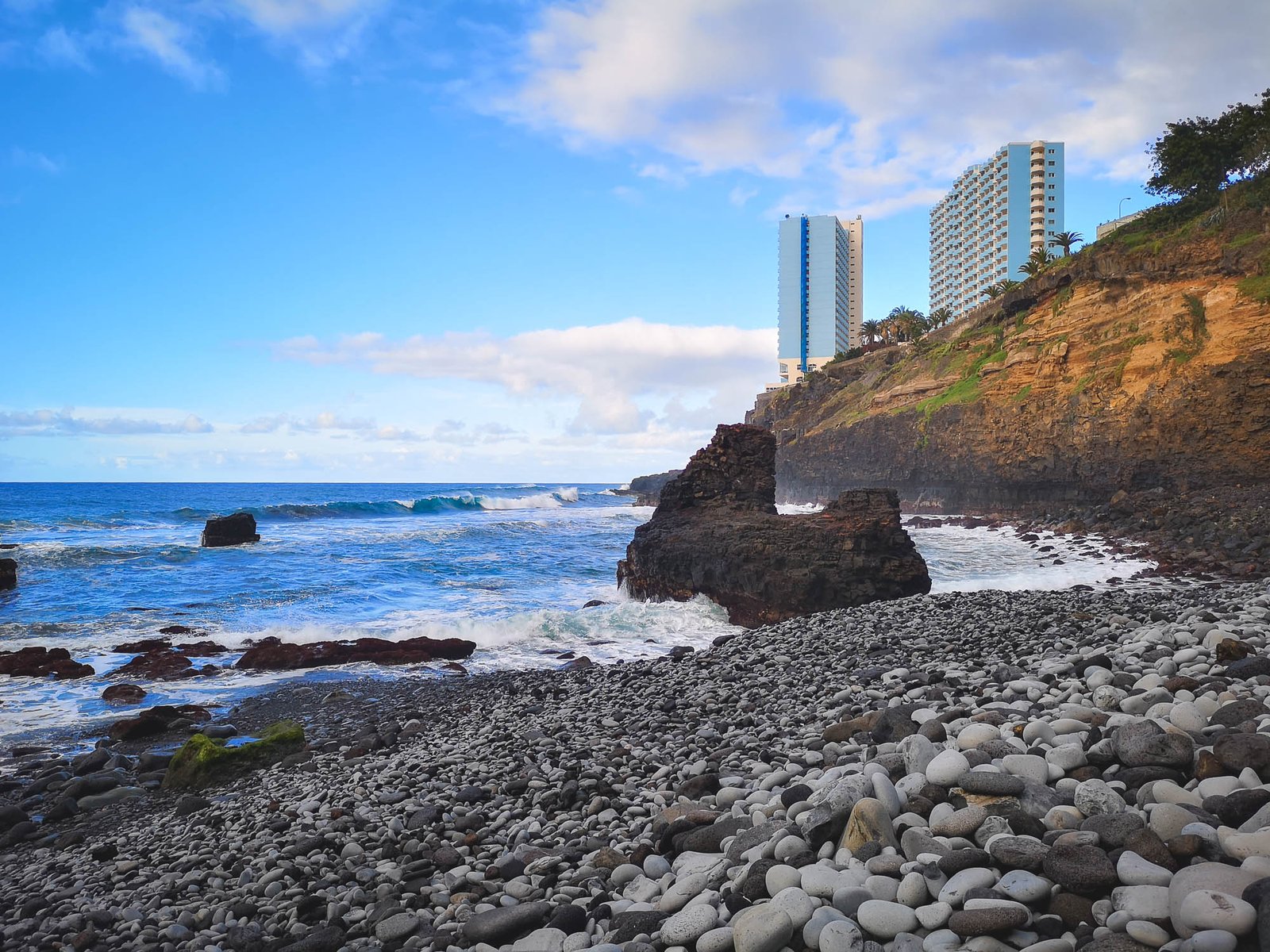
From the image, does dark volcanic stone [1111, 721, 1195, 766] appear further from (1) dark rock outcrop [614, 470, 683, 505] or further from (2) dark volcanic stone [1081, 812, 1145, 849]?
(1) dark rock outcrop [614, 470, 683, 505]

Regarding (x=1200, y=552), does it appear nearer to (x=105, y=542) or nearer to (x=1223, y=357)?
(x=1223, y=357)

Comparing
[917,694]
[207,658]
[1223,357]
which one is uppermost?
[1223,357]

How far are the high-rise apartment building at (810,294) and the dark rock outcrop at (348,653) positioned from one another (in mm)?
105074

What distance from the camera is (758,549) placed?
14.9 meters

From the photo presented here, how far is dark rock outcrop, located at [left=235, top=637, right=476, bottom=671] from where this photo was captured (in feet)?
41.5

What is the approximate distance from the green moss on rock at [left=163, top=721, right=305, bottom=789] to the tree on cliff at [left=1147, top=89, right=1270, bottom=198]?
133ft

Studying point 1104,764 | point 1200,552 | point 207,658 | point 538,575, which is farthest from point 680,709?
point 1200,552

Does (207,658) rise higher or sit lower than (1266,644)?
lower

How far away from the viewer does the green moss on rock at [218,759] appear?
23.3 feet

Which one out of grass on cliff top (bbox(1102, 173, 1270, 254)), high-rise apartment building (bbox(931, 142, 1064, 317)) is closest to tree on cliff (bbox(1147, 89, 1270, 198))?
grass on cliff top (bbox(1102, 173, 1270, 254))

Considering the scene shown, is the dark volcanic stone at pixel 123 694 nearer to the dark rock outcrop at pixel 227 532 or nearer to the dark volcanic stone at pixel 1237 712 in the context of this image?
the dark volcanic stone at pixel 1237 712

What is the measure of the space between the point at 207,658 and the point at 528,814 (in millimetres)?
11075

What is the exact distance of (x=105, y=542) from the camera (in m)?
34.9

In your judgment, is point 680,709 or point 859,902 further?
point 680,709
